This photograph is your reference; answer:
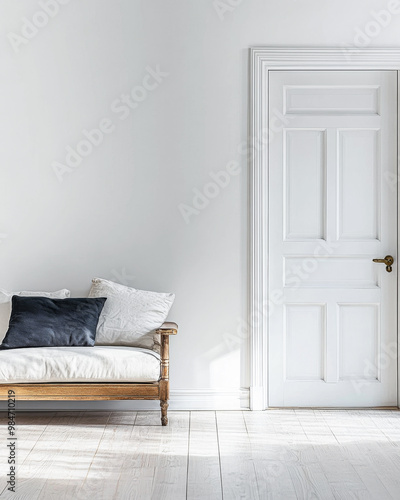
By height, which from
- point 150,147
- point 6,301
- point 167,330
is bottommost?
point 167,330

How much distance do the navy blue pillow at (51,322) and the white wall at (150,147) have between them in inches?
13.7

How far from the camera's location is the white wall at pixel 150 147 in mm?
4297

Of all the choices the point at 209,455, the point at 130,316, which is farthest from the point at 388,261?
the point at 209,455

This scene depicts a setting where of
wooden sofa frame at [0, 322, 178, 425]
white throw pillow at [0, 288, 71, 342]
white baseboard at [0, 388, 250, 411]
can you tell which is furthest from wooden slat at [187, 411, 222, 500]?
white throw pillow at [0, 288, 71, 342]

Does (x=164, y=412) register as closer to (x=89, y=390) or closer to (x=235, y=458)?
(x=89, y=390)

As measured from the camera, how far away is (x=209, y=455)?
3.32m

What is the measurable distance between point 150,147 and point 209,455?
80.7 inches

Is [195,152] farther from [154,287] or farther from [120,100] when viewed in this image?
[154,287]

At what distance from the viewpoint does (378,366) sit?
4.39m

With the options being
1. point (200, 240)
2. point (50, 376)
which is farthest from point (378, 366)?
point (50, 376)

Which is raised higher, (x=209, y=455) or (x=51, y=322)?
(x=51, y=322)

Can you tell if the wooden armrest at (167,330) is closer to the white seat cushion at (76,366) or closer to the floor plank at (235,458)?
the white seat cushion at (76,366)

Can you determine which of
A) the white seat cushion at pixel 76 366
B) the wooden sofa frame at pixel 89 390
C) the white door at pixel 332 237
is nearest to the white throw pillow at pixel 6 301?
the white seat cushion at pixel 76 366

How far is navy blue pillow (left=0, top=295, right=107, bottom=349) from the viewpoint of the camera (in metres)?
3.90
